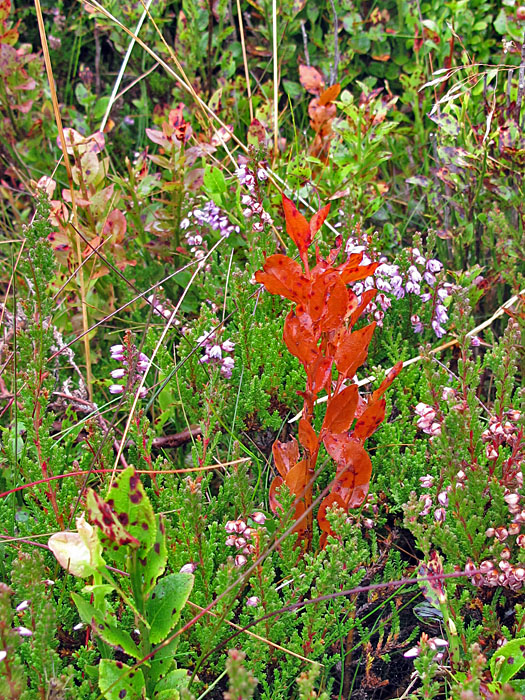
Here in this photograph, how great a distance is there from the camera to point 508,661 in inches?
45.6

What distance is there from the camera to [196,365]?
5.98 ft

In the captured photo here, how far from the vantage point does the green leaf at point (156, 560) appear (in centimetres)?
104

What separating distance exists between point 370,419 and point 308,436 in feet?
0.42

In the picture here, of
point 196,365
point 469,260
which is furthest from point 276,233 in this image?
point 469,260

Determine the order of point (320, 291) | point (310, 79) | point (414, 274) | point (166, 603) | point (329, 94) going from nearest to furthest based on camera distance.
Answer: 1. point (166, 603)
2. point (320, 291)
3. point (414, 274)
4. point (329, 94)
5. point (310, 79)

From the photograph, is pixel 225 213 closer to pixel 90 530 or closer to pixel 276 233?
pixel 276 233

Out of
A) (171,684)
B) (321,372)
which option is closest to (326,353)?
(321,372)

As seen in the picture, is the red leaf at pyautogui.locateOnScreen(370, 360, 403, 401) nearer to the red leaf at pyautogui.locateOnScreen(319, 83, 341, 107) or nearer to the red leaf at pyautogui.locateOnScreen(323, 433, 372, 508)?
the red leaf at pyautogui.locateOnScreen(323, 433, 372, 508)

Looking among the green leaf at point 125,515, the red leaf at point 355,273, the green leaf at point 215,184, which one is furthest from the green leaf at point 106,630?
the green leaf at point 215,184

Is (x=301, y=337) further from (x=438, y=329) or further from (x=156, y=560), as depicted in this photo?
(x=438, y=329)

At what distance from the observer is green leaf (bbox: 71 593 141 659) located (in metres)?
1.08

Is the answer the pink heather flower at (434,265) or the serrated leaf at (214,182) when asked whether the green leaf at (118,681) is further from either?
the serrated leaf at (214,182)

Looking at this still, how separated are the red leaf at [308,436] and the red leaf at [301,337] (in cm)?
13

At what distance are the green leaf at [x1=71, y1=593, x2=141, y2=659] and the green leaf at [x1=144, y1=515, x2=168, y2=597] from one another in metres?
0.08
